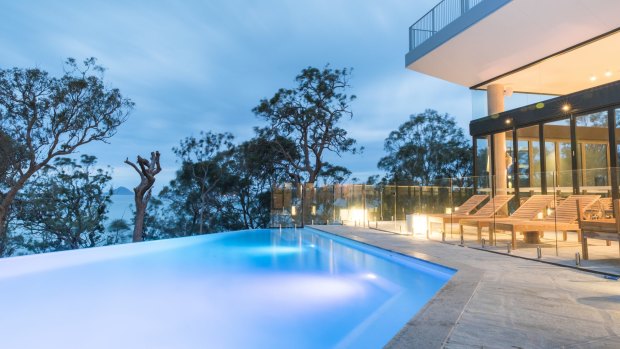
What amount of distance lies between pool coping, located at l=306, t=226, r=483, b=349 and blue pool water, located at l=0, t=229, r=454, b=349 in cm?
59

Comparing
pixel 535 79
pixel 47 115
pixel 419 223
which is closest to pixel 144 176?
pixel 47 115

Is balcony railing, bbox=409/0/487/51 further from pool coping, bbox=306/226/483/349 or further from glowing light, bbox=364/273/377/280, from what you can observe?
pool coping, bbox=306/226/483/349

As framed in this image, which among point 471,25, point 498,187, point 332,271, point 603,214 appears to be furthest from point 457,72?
point 332,271

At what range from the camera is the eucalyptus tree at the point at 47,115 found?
12789mm

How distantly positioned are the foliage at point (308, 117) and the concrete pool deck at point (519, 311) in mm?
16283

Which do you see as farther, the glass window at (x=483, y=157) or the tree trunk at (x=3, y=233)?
the tree trunk at (x=3, y=233)

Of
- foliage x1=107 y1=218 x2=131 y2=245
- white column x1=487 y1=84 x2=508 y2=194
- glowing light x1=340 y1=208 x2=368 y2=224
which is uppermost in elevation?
white column x1=487 y1=84 x2=508 y2=194

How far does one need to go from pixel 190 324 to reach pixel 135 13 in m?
19.4

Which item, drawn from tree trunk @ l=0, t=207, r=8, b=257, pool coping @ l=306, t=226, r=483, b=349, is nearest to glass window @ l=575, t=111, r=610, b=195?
pool coping @ l=306, t=226, r=483, b=349

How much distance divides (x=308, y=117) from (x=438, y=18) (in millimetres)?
10055

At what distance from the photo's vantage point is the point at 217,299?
5230 millimetres

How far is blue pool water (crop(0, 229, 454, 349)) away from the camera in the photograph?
388cm

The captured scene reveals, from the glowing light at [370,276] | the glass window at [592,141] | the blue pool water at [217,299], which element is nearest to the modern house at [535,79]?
the glass window at [592,141]

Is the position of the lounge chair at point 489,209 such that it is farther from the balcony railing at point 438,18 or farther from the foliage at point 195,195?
the foliage at point 195,195
